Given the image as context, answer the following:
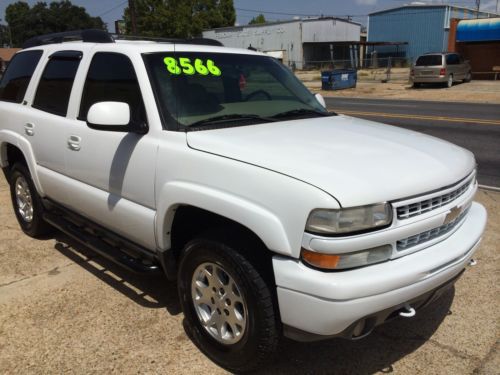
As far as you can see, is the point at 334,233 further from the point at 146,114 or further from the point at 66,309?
the point at 66,309

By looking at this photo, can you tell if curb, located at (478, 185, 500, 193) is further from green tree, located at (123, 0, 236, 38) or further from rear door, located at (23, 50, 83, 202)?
green tree, located at (123, 0, 236, 38)

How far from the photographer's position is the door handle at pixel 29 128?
4.57 m

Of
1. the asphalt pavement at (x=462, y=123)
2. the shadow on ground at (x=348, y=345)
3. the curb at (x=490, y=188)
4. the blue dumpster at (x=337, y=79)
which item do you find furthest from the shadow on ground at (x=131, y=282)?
the blue dumpster at (x=337, y=79)

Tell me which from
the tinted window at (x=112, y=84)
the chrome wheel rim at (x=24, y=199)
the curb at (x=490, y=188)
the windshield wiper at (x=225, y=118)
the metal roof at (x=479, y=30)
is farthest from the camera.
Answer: the metal roof at (x=479, y=30)

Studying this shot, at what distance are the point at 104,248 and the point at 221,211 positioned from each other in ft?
4.97

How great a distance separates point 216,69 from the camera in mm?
3725

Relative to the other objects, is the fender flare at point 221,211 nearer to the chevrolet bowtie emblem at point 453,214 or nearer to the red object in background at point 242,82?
the chevrolet bowtie emblem at point 453,214

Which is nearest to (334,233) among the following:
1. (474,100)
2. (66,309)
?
(66,309)

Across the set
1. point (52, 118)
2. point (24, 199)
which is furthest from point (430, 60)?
point (52, 118)

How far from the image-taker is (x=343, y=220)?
7.69 feet

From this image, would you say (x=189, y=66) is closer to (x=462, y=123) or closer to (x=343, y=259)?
(x=343, y=259)

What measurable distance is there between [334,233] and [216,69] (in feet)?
6.18

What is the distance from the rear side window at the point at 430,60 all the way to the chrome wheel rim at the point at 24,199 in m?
25.4

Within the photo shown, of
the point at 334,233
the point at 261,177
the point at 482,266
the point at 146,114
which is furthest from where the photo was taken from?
the point at 482,266
